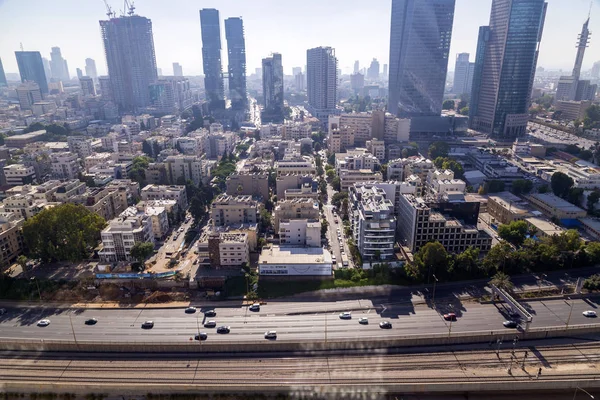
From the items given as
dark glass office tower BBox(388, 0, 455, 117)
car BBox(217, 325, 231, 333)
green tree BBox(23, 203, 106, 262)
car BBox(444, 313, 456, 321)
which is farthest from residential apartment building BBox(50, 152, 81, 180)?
dark glass office tower BBox(388, 0, 455, 117)

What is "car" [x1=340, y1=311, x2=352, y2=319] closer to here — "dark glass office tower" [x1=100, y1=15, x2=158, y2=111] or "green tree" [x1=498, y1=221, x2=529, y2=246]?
"green tree" [x1=498, y1=221, x2=529, y2=246]

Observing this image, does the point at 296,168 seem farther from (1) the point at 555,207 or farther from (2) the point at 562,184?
(2) the point at 562,184

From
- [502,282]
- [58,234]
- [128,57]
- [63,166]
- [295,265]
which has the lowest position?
[502,282]

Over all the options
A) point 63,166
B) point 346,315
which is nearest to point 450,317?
point 346,315

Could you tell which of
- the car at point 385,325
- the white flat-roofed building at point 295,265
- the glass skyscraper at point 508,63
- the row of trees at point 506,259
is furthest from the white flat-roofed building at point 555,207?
the glass skyscraper at point 508,63

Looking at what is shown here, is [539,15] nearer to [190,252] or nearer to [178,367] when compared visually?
[190,252]

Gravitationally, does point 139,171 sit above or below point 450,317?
above

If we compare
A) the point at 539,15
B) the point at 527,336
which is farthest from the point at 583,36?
the point at 527,336
